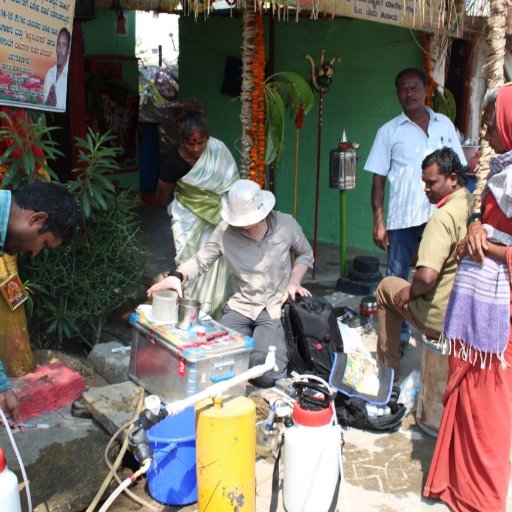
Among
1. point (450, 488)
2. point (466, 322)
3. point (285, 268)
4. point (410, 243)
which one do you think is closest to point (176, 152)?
point (285, 268)

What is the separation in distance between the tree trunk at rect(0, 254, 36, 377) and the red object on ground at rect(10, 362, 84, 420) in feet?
0.21

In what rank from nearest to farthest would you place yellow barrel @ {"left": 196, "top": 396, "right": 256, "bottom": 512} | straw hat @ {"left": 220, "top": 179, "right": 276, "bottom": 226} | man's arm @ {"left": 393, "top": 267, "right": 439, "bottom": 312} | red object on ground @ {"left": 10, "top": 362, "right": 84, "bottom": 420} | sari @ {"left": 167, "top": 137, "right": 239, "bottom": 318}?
yellow barrel @ {"left": 196, "top": 396, "right": 256, "bottom": 512} → man's arm @ {"left": 393, "top": 267, "right": 439, "bottom": 312} → red object on ground @ {"left": 10, "top": 362, "right": 84, "bottom": 420} → straw hat @ {"left": 220, "top": 179, "right": 276, "bottom": 226} → sari @ {"left": 167, "top": 137, "right": 239, "bottom": 318}

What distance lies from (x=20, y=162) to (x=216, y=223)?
1486mm

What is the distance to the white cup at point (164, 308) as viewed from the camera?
119 inches

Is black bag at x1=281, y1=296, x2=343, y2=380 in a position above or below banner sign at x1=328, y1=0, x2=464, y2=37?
below

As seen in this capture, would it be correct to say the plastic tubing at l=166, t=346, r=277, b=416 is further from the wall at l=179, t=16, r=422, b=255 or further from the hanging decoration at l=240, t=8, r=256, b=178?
the wall at l=179, t=16, r=422, b=255

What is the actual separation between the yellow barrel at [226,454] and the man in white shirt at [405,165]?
2.30 meters

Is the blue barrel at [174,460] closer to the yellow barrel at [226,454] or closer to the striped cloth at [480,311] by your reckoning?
the yellow barrel at [226,454]

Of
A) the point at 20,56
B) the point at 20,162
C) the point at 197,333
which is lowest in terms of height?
the point at 197,333

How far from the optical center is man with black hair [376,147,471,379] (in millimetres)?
3178

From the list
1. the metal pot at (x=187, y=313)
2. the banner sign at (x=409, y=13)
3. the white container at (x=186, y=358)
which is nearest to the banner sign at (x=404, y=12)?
the banner sign at (x=409, y=13)

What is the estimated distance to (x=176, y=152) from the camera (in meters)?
4.45

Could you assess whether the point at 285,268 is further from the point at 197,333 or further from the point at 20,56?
the point at 20,56

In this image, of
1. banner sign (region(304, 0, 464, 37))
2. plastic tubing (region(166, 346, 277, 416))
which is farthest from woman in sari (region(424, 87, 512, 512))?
banner sign (region(304, 0, 464, 37))
